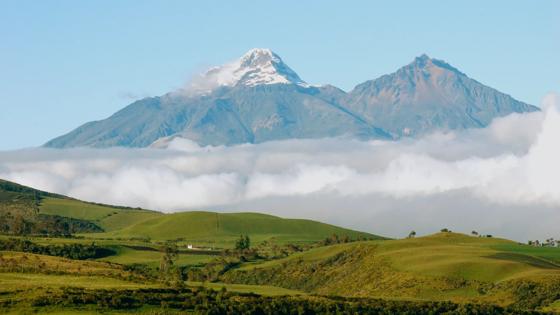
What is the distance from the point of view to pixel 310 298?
190m

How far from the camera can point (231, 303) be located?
554ft

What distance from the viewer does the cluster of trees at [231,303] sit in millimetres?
157375

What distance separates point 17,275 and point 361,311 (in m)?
56.2

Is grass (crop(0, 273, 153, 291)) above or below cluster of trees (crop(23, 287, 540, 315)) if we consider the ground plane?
above

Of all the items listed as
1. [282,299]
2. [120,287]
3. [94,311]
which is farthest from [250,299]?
[94,311]

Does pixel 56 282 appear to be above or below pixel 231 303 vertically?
above

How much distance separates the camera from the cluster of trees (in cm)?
15738

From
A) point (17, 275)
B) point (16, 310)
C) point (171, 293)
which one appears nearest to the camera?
point (16, 310)

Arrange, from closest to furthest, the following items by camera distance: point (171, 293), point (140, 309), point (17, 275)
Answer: point (140, 309) → point (171, 293) → point (17, 275)

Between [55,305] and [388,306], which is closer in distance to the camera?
[55,305]

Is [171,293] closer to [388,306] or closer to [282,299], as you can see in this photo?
[282,299]

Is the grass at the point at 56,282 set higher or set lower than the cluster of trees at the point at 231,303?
higher

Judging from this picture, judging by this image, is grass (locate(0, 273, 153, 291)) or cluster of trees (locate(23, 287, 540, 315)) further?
grass (locate(0, 273, 153, 291))

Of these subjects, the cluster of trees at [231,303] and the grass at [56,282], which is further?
the grass at [56,282]
